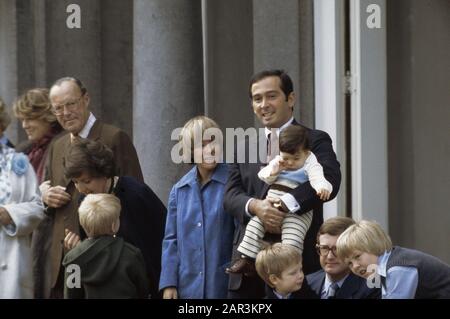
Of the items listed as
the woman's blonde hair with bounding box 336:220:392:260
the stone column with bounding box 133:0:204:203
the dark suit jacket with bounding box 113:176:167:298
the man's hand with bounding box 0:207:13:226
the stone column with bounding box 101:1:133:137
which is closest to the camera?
the woman's blonde hair with bounding box 336:220:392:260

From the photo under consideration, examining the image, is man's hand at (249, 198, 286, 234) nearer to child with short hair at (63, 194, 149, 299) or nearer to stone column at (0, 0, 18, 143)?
child with short hair at (63, 194, 149, 299)

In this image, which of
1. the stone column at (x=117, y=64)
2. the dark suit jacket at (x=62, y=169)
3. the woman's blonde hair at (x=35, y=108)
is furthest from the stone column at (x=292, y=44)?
the woman's blonde hair at (x=35, y=108)

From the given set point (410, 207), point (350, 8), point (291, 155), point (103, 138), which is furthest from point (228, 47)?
point (291, 155)

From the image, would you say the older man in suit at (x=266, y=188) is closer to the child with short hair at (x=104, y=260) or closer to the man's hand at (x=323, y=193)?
the man's hand at (x=323, y=193)

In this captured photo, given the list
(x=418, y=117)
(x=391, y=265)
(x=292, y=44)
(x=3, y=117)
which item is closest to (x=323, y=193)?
(x=391, y=265)

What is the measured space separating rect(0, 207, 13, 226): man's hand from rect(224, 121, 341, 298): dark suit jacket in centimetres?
136

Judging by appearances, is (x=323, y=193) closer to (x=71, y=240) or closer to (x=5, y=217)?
(x=71, y=240)

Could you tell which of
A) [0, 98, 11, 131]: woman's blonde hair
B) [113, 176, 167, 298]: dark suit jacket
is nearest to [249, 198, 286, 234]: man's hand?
[113, 176, 167, 298]: dark suit jacket

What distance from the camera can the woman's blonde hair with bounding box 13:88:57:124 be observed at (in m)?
8.46

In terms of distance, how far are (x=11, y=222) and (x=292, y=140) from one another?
1.84 meters

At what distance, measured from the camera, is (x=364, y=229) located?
24.6 ft
